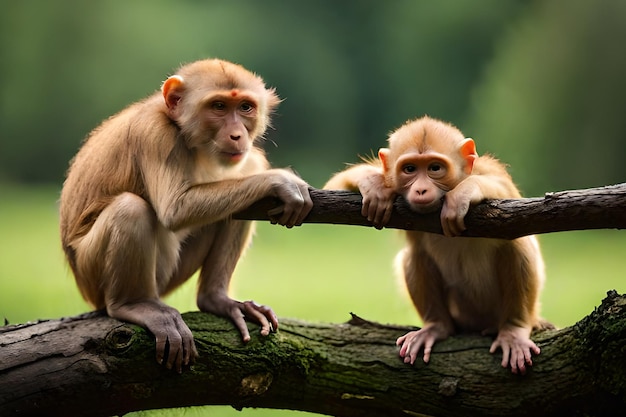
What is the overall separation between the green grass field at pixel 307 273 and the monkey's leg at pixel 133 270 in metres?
1.90

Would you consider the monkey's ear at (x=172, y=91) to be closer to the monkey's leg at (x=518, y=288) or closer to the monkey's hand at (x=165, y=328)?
the monkey's hand at (x=165, y=328)

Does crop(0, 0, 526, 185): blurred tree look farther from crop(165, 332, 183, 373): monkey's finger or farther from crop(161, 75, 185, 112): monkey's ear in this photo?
crop(165, 332, 183, 373): monkey's finger

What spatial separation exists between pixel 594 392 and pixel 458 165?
4.77 feet

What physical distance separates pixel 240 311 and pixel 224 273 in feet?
A: 1.24

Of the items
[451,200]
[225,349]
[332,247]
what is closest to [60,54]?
[332,247]

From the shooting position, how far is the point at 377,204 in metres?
4.25

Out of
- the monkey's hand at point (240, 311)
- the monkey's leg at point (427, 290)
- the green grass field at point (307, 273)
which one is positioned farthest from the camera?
the green grass field at point (307, 273)

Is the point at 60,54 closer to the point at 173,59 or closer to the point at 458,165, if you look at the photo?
the point at 173,59

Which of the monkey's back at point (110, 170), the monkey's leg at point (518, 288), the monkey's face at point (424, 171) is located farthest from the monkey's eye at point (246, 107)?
the monkey's leg at point (518, 288)

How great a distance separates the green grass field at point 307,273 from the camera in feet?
22.0

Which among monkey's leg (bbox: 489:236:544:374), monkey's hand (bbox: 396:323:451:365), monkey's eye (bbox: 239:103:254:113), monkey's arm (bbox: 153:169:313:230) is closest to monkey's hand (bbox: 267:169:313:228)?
monkey's arm (bbox: 153:169:313:230)

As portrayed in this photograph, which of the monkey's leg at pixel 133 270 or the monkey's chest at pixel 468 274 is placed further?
the monkey's chest at pixel 468 274

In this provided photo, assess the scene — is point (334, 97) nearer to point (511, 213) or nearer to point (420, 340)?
point (420, 340)

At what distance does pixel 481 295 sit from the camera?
504cm
